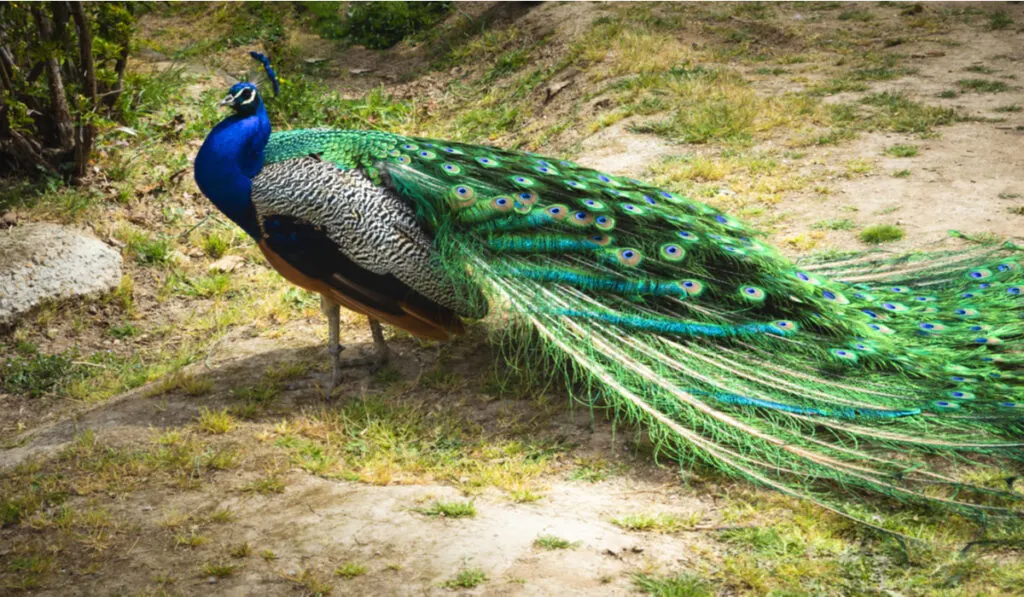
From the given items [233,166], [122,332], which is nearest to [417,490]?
[233,166]

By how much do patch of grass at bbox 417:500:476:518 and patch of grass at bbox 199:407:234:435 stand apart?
1287 mm

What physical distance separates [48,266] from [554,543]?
4.28 m

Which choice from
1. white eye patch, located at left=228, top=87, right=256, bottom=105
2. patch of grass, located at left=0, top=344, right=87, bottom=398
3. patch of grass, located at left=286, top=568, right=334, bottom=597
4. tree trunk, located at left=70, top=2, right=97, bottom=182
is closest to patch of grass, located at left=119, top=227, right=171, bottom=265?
tree trunk, located at left=70, top=2, right=97, bottom=182

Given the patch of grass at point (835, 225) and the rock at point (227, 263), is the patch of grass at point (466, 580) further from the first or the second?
the rock at point (227, 263)

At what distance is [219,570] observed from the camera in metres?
2.95

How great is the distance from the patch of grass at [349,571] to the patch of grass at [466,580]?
0.30 meters

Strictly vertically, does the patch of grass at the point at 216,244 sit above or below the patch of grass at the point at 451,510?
above

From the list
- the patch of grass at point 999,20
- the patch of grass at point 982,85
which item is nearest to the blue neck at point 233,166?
the patch of grass at point 982,85

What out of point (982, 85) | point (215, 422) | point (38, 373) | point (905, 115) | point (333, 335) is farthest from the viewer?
point (982, 85)

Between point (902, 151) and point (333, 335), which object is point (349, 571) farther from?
point (902, 151)

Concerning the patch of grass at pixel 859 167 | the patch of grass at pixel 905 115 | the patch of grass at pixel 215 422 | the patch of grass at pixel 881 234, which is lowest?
the patch of grass at pixel 215 422

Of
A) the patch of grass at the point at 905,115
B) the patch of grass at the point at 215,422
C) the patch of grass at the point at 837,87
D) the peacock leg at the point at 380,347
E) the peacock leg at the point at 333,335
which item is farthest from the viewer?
the patch of grass at the point at 837,87

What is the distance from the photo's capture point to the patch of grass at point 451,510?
328 centimetres

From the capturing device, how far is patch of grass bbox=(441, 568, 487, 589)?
9.25 ft
